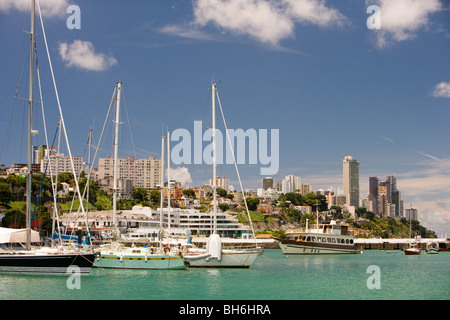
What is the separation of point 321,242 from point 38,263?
2023 inches

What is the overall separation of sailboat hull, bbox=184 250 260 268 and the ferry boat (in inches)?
1346

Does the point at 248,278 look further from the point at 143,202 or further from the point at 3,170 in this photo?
the point at 3,170

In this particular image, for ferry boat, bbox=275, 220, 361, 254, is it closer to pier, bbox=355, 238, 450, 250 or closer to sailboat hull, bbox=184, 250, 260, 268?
sailboat hull, bbox=184, 250, 260, 268

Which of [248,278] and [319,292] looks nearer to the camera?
[319,292]

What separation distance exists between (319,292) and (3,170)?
16697cm

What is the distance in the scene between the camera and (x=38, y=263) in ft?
89.3

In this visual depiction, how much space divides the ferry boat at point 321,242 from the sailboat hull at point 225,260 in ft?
112

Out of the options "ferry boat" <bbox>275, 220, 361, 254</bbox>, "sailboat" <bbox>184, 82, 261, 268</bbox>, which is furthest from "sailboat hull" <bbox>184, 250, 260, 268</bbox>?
"ferry boat" <bbox>275, 220, 361, 254</bbox>

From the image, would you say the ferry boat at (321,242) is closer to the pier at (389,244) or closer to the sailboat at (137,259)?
the sailboat at (137,259)

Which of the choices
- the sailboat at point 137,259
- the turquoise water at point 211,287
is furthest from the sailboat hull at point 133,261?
the turquoise water at point 211,287

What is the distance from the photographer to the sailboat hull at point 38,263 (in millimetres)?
27172

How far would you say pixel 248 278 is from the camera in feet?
103
